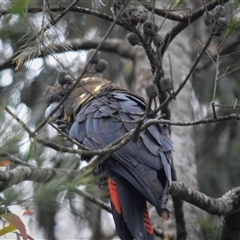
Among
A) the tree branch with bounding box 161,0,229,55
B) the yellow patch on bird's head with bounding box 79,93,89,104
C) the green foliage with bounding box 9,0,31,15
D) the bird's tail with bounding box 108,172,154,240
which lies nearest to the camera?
the green foliage with bounding box 9,0,31,15

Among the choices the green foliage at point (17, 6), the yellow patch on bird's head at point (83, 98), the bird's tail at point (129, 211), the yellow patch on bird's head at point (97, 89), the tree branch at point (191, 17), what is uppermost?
the tree branch at point (191, 17)

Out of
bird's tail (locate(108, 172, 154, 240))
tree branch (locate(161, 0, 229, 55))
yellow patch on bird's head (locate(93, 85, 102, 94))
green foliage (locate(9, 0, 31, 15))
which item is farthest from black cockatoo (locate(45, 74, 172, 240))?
green foliage (locate(9, 0, 31, 15))

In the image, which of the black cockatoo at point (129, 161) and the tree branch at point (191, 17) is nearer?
the black cockatoo at point (129, 161)

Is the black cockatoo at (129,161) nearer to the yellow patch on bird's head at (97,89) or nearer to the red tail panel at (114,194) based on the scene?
the red tail panel at (114,194)

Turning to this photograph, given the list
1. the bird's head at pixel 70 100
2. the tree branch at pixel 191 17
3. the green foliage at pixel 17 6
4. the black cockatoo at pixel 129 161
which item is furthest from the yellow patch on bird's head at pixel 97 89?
the green foliage at pixel 17 6

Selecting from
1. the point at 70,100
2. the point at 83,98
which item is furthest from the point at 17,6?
the point at 70,100

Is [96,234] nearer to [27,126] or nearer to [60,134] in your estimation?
[60,134]

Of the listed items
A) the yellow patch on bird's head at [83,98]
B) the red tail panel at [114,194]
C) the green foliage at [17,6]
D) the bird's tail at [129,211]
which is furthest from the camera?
the yellow patch on bird's head at [83,98]

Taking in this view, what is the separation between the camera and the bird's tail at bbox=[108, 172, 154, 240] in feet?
8.83

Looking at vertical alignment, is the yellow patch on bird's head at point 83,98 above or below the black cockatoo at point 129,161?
above

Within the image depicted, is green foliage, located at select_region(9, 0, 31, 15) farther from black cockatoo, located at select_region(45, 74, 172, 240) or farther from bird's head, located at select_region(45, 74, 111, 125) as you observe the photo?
bird's head, located at select_region(45, 74, 111, 125)

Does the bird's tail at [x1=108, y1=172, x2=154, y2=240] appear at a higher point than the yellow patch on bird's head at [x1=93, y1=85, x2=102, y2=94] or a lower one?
lower

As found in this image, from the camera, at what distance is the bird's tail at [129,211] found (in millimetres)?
2691

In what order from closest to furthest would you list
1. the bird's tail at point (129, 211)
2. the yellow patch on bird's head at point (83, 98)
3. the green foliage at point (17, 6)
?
the green foliage at point (17, 6) < the bird's tail at point (129, 211) < the yellow patch on bird's head at point (83, 98)
